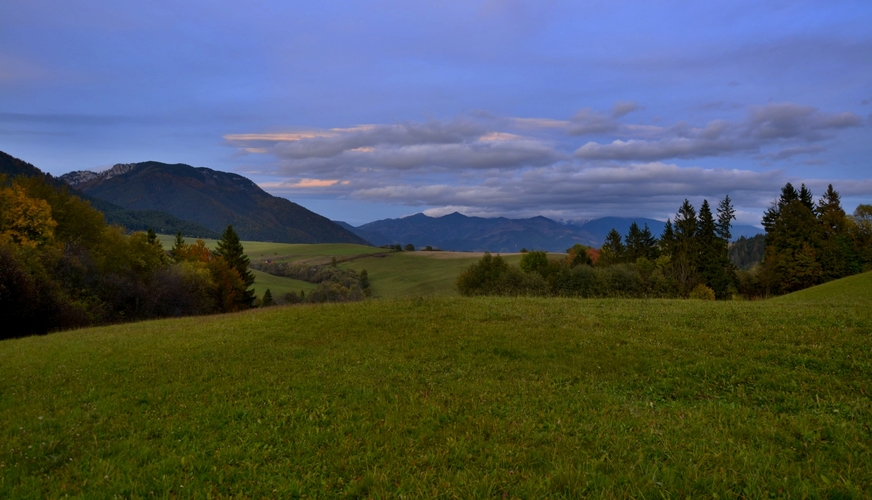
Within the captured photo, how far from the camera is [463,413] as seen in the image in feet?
27.8

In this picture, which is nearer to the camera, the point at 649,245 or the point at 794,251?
the point at 794,251

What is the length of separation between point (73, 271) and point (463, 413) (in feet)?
151

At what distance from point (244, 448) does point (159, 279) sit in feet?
175

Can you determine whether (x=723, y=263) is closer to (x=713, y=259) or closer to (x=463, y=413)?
(x=713, y=259)

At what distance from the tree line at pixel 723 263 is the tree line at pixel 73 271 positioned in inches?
1456

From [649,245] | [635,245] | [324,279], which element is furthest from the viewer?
[324,279]

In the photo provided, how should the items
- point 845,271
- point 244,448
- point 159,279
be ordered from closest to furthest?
point 244,448 < point 159,279 < point 845,271

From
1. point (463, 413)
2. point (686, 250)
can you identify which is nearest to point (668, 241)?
point (686, 250)

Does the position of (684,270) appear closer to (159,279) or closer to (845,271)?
(845,271)

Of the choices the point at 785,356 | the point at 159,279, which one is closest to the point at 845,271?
the point at 785,356

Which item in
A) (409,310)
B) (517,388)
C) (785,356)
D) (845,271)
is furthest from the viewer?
(845,271)

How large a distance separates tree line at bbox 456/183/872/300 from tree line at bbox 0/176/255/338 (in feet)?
121

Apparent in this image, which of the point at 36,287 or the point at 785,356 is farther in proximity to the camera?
the point at 36,287

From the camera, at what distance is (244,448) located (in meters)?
7.25
